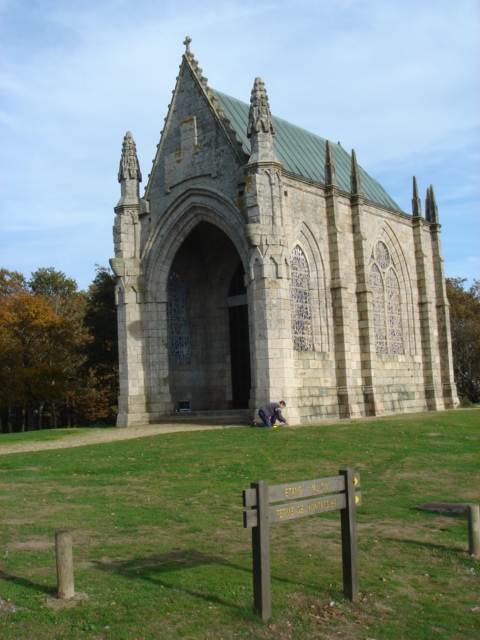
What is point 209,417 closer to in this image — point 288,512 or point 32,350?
point 32,350

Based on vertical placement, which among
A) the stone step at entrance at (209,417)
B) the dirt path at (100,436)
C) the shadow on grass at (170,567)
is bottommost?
the shadow on grass at (170,567)

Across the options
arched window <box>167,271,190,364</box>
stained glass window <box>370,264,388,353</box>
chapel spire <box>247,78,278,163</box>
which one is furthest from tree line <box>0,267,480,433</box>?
chapel spire <box>247,78,278,163</box>

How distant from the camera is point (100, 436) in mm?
21844

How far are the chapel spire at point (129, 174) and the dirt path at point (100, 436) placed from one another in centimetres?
825

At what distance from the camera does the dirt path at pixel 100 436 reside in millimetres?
19344

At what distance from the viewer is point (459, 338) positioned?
46.0 meters

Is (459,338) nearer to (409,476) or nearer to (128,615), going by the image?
(409,476)

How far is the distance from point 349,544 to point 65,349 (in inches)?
1328

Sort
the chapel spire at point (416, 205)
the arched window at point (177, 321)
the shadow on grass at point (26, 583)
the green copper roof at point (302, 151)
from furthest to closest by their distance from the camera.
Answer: the chapel spire at point (416, 205) → the arched window at point (177, 321) → the green copper roof at point (302, 151) → the shadow on grass at point (26, 583)

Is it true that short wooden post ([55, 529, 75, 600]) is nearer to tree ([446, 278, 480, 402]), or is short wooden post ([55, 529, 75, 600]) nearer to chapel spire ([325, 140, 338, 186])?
chapel spire ([325, 140, 338, 186])

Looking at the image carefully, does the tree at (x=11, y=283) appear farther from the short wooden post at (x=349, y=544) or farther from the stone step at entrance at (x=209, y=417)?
the short wooden post at (x=349, y=544)

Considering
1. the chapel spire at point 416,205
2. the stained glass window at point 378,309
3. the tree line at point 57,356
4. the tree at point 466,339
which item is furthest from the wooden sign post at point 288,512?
the tree at point 466,339

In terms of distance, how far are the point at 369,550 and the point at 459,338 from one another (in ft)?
127

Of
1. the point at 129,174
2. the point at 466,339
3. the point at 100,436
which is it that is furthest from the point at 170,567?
the point at 466,339
